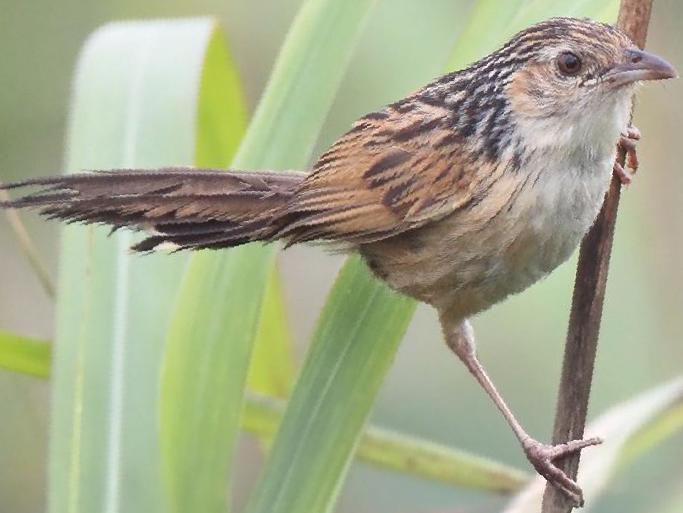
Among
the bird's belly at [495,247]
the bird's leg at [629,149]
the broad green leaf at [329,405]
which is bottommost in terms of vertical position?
the broad green leaf at [329,405]

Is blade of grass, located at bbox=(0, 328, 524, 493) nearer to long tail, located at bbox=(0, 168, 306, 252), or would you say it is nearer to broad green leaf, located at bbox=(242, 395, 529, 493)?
broad green leaf, located at bbox=(242, 395, 529, 493)

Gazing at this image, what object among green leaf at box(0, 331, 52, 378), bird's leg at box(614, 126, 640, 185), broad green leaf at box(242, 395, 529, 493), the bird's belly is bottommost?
broad green leaf at box(242, 395, 529, 493)

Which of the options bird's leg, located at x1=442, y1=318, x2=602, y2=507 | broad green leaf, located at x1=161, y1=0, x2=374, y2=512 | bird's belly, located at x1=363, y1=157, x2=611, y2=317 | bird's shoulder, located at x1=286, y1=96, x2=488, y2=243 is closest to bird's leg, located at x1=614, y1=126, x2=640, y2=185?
bird's belly, located at x1=363, y1=157, x2=611, y2=317

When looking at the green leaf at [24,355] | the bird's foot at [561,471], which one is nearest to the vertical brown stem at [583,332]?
the bird's foot at [561,471]

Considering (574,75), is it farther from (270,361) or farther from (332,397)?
(270,361)

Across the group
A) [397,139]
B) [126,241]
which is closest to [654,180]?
[397,139]

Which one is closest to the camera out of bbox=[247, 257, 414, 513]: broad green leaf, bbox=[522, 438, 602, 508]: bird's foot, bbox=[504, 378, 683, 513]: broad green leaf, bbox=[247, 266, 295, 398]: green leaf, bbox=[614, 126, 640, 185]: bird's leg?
bbox=[247, 257, 414, 513]: broad green leaf

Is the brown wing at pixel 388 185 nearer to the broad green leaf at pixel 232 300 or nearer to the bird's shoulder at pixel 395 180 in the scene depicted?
the bird's shoulder at pixel 395 180
